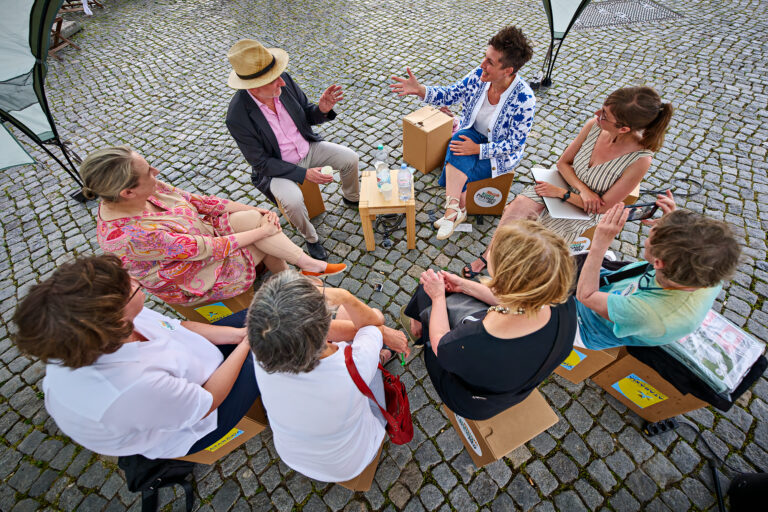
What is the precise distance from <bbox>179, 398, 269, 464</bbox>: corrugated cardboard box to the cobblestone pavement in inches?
6.1

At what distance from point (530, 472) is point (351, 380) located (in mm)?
1725

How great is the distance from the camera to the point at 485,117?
3684mm

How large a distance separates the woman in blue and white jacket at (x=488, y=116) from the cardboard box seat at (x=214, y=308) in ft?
7.15

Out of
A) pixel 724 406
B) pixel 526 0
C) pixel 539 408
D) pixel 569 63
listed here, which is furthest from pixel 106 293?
pixel 526 0

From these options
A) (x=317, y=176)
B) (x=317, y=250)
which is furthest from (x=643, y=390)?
(x=317, y=176)

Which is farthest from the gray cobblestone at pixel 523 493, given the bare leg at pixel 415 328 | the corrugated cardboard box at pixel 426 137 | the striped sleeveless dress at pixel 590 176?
the corrugated cardboard box at pixel 426 137

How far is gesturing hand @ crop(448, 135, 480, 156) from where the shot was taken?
3.60 meters

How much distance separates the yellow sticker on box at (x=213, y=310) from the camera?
9.76ft

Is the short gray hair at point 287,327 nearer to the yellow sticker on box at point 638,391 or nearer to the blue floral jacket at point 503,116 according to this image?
the yellow sticker on box at point 638,391

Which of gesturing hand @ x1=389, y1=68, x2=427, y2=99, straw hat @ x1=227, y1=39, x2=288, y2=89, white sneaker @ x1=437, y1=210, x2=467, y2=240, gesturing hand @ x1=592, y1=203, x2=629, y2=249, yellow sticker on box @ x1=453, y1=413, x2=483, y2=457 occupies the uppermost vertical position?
straw hat @ x1=227, y1=39, x2=288, y2=89

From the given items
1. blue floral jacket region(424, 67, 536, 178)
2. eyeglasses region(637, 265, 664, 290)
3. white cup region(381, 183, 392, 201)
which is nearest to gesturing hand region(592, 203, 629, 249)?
eyeglasses region(637, 265, 664, 290)

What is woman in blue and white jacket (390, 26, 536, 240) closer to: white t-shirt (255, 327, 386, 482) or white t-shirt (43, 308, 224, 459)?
white t-shirt (255, 327, 386, 482)

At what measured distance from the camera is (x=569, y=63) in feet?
20.2

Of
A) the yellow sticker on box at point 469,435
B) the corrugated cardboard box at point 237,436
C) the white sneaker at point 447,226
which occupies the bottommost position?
the corrugated cardboard box at point 237,436
